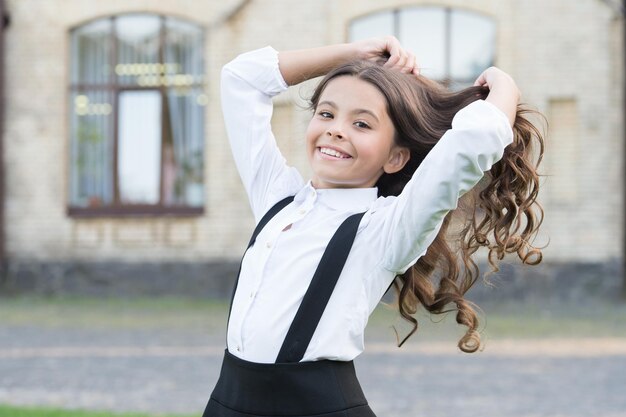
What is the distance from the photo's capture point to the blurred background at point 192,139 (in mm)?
14648

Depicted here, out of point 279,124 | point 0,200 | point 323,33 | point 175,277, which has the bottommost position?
point 175,277

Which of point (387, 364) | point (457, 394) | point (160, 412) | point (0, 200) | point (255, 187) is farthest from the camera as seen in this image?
point (0, 200)

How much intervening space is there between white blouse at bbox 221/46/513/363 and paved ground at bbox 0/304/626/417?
13.0ft

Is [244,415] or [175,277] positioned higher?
[244,415]

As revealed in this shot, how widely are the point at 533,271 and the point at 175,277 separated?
461 centimetres

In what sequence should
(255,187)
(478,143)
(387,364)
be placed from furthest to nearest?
(387,364)
(255,187)
(478,143)

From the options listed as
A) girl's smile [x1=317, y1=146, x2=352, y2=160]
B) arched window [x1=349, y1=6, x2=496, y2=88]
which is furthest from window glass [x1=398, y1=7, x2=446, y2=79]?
girl's smile [x1=317, y1=146, x2=352, y2=160]

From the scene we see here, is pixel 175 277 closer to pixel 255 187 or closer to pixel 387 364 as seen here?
pixel 387 364

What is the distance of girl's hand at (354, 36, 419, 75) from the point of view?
2.91 meters

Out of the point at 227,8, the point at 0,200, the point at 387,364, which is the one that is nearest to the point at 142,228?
the point at 0,200

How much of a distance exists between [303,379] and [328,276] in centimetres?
24

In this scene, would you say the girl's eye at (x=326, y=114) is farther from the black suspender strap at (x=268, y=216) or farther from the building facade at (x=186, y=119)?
the building facade at (x=186, y=119)

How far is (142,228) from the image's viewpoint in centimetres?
1553

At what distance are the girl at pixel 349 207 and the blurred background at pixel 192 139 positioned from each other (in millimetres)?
9729
